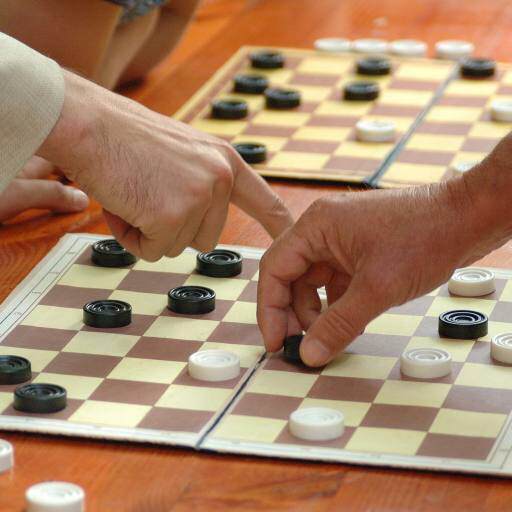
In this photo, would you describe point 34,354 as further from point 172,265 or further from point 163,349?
point 172,265

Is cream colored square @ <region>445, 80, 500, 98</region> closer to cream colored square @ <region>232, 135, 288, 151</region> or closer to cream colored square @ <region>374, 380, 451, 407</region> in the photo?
cream colored square @ <region>232, 135, 288, 151</region>

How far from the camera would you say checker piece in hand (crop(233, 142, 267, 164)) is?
2.25 metres

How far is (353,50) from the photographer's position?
116 inches

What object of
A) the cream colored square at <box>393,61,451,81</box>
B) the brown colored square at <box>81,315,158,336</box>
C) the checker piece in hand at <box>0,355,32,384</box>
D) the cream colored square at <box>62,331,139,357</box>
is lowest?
the cream colored square at <box>393,61,451,81</box>

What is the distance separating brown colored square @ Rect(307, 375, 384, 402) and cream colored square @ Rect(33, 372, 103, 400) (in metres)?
0.24

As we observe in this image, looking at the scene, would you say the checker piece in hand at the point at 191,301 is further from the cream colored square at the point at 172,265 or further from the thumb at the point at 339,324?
the thumb at the point at 339,324

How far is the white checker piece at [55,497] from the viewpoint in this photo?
1186 millimetres

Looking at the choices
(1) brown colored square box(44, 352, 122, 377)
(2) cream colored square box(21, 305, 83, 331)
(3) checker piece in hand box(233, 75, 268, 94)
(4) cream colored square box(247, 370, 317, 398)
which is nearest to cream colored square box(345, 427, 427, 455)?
(4) cream colored square box(247, 370, 317, 398)

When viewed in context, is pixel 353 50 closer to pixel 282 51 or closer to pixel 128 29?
pixel 282 51

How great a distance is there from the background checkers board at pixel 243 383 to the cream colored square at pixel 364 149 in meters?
0.54

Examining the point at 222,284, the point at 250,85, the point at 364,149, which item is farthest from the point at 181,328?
the point at 250,85

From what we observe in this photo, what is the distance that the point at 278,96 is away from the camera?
8.36ft

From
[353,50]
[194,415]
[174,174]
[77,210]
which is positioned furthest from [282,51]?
[194,415]

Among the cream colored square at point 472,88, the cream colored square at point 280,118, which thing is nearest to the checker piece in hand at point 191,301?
the cream colored square at point 280,118
